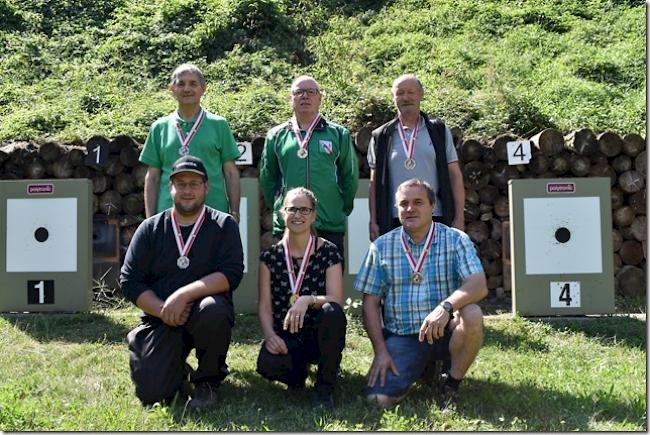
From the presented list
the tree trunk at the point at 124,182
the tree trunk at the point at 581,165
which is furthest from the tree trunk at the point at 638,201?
the tree trunk at the point at 124,182

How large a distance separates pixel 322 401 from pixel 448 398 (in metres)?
0.70

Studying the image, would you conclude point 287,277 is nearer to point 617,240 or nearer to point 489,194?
point 489,194

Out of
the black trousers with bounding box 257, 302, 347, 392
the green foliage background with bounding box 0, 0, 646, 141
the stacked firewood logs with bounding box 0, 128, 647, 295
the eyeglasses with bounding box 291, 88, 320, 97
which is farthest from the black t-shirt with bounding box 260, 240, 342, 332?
the green foliage background with bounding box 0, 0, 646, 141

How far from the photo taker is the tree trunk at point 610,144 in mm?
7938

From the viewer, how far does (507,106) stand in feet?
31.2

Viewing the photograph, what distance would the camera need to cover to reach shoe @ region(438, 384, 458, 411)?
4.18 m

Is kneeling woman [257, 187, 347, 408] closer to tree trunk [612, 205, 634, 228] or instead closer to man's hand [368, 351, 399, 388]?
man's hand [368, 351, 399, 388]

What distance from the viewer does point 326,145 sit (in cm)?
509

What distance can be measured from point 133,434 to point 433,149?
2.67 m

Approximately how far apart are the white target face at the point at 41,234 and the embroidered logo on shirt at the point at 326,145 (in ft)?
9.59

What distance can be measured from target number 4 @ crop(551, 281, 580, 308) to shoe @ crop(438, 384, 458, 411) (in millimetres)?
2775

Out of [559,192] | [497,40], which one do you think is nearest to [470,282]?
[559,192]

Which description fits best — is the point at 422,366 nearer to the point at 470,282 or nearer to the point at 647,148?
the point at 470,282

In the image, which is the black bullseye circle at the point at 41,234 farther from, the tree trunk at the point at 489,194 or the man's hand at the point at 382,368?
the tree trunk at the point at 489,194
